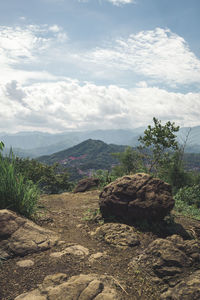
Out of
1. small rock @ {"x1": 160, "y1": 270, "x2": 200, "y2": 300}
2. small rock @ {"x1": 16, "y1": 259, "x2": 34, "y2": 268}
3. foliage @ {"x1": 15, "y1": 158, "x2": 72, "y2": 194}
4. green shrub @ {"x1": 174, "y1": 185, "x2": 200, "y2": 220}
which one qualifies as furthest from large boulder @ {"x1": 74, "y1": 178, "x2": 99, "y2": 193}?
small rock @ {"x1": 160, "y1": 270, "x2": 200, "y2": 300}

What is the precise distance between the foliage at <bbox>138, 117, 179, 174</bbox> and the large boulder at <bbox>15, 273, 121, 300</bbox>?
39.9 feet

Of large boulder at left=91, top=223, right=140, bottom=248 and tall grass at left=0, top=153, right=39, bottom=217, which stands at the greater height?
tall grass at left=0, top=153, right=39, bottom=217

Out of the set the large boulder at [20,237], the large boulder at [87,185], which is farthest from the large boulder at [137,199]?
the large boulder at [87,185]

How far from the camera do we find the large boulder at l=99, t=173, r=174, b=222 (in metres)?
7.00

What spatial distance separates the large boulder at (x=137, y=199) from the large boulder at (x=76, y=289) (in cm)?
319

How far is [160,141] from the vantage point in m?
15.6

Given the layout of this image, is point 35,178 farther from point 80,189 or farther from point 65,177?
point 80,189

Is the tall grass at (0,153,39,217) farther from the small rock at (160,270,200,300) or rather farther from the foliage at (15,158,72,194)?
the foliage at (15,158,72,194)

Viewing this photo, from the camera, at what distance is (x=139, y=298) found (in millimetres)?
3820

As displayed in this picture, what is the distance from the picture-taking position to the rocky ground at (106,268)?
3752mm

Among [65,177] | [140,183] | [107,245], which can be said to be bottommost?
[65,177]

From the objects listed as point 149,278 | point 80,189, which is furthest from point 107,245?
point 80,189

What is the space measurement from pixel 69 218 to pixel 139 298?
4.63 metres

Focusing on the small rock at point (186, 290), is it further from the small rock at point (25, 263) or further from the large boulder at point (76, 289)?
the small rock at point (25, 263)
